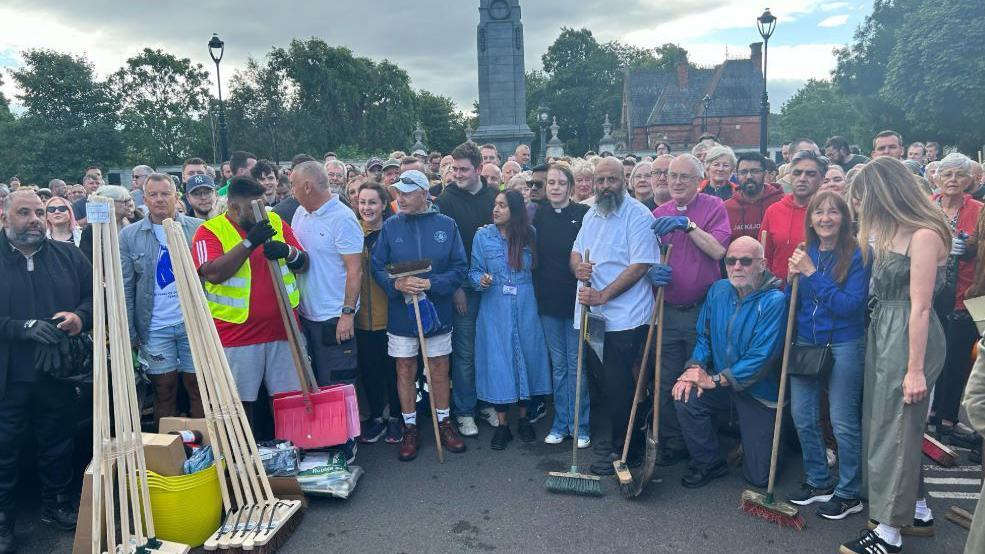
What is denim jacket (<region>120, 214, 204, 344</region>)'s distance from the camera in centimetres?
473

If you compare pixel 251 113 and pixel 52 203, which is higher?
pixel 251 113

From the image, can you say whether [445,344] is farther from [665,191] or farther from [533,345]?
[665,191]

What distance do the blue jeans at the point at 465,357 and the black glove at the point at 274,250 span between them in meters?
1.72

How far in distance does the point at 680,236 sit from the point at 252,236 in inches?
123

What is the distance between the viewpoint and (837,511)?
4.03 m

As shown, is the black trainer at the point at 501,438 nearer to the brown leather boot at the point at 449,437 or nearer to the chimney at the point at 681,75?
the brown leather boot at the point at 449,437

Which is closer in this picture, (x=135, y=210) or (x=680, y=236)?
(x=680, y=236)

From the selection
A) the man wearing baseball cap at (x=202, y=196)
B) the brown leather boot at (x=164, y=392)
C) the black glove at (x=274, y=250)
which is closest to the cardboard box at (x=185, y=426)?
the brown leather boot at (x=164, y=392)

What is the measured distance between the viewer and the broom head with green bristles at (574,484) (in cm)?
441

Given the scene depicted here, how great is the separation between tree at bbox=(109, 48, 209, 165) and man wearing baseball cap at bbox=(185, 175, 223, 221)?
47671 mm

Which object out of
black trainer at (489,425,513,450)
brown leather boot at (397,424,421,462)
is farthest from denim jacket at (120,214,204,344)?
black trainer at (489,425,513,450)

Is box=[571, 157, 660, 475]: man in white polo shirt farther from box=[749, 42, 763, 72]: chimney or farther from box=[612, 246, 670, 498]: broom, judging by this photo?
box=[749, 42, 763, 72]: chimney

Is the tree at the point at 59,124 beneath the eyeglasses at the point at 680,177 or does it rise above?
above

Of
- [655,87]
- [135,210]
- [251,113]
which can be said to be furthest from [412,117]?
[135,210]
